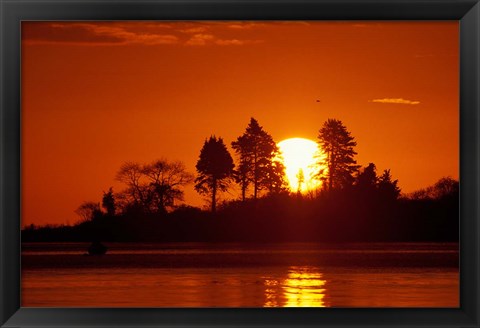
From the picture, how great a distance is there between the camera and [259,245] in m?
7.39

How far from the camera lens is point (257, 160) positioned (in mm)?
7160

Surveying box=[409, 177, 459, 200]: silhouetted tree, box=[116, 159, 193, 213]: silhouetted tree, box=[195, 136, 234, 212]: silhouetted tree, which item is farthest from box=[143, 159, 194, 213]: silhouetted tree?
box=[409, 177, 459, 200]: silhouetted tree

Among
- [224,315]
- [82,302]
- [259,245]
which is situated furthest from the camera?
[259,245]

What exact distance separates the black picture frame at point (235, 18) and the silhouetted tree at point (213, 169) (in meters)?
1.41

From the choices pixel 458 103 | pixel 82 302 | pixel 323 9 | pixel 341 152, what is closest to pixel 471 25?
pixel 458 103

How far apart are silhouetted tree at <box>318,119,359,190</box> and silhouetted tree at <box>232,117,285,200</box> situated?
0.35 meters

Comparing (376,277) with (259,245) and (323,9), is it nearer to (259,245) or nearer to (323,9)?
(259,245)

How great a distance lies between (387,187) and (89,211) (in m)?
2.24

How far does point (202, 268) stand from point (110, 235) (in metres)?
0.92

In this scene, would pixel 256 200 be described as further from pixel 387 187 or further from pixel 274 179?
pixel 387 187

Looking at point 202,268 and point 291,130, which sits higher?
point 291,130

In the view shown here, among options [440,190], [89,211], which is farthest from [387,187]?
[89,211]

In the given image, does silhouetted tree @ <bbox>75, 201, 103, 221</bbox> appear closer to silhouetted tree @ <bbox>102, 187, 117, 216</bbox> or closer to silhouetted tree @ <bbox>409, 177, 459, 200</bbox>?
silhouetted tree @ <bbox>102, 187, 117, 216</bbox>

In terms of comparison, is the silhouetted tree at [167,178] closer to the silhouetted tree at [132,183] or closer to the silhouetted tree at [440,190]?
the silhouetted tree at [132,183]
